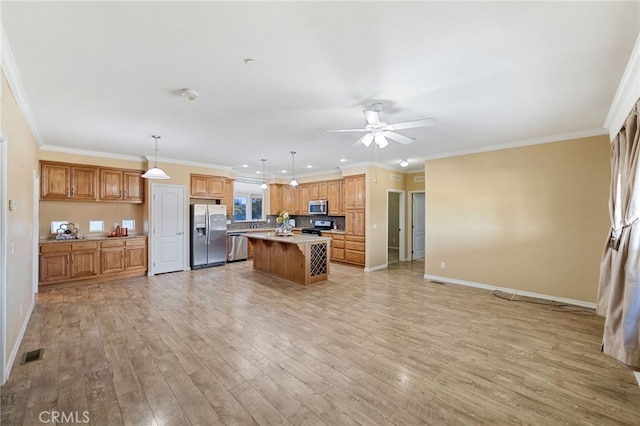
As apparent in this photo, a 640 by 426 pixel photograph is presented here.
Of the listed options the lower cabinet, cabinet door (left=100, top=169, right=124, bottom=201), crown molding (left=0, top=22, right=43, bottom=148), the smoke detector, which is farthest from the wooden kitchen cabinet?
the smoke detector

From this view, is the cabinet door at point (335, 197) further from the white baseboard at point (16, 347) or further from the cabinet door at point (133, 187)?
the white baseboard at point (16, 347)

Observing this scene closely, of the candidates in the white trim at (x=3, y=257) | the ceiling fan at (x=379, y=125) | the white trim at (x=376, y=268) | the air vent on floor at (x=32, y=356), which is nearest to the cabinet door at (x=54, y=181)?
the white trim at (x=3, y=257)

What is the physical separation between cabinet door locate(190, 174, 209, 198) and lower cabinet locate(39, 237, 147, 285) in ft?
5.28

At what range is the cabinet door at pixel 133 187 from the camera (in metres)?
6.07

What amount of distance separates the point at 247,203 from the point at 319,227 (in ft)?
8.63

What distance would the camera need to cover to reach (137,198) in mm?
6223

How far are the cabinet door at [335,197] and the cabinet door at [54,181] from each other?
6.10 metres

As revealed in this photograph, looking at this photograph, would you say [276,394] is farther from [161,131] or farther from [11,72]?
[161,131]

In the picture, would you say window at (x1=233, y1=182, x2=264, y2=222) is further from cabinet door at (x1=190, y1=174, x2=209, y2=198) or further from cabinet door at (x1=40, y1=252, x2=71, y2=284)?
cabinet door at (x1=40, y1=252, x2=71, y2=284)

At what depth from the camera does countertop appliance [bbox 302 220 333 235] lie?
8.32 metres

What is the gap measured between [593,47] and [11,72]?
4843 mm

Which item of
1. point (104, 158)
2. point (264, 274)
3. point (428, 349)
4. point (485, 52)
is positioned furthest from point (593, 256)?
point (104, 158)

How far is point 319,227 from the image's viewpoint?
8.66 metres

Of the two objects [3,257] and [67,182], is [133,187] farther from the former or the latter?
[3,257]
